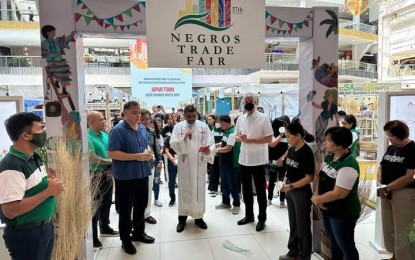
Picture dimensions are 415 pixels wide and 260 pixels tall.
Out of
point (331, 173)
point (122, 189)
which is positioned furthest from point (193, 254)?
point (331, 173)

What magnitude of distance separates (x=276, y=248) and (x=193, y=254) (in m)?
0.86

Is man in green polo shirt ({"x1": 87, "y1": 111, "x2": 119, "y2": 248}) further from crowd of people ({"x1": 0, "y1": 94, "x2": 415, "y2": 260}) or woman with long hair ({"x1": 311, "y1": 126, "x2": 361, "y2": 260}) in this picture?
woman with long hair ({"x1": 311, "y1": 126, "x2": 361, "y2": 260})

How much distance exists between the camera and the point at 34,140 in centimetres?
164

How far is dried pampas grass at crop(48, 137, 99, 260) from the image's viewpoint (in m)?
2.10

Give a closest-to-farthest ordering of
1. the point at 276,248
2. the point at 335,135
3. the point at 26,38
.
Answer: the point at 335,135 → the point at 276,248 → the point at 26,38

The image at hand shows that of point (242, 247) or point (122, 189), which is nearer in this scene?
point (122, 189)

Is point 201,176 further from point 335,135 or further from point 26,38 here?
point 26,38

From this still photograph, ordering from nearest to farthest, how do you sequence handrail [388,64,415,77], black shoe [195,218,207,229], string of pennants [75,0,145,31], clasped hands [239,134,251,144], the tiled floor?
string of pennants [75,0,145,31] → the tiled floor → clasped hands [239,134,251,144] → black shoe [195,218,207,229] → handrail [388,64,415,77]

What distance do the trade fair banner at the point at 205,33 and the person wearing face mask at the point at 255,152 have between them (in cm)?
113

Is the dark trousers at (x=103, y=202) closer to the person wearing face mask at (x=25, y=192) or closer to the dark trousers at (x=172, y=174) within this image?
the dark trousers at (x=172, y=174)

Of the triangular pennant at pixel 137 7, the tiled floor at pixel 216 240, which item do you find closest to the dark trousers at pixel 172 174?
the tiled floor at pixel 216 240

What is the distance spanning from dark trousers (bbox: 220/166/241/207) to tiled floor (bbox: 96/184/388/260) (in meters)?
→ 0.23

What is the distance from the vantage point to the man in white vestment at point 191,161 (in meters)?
3.46

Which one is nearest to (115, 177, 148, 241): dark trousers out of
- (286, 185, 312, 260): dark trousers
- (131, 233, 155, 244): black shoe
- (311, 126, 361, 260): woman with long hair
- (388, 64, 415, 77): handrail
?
(131, 233, 155, 244): black shoe
